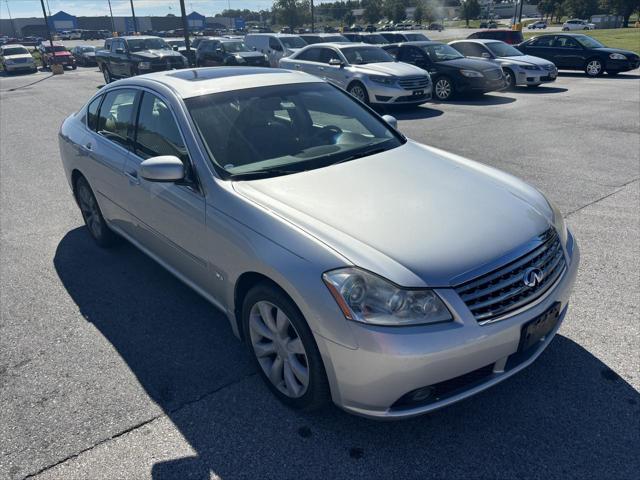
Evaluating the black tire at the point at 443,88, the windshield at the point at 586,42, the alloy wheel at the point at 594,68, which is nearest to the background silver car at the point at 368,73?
the black tire at the point at 443,88

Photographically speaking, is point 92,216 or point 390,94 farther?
point 390,94

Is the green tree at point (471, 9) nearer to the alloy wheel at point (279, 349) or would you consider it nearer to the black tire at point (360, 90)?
the black tire at point (360, 90)

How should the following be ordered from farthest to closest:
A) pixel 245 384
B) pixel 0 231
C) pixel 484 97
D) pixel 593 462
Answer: pixel 484 97, pixel 0 231, pixel 245 384, pixel 593 462

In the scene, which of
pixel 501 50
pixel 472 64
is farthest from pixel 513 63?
pixel 472 64

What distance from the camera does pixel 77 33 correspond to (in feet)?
276

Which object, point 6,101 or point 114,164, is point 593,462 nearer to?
point 114,164

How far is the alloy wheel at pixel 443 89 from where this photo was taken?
1433cm

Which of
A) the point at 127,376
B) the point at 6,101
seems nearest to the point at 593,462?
the point at 127,376

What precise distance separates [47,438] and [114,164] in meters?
2.21

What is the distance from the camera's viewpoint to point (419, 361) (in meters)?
2.26

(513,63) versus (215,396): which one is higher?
(513,63)

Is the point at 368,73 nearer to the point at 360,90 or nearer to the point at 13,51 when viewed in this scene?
the point at 360,90

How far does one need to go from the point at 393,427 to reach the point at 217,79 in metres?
2.72

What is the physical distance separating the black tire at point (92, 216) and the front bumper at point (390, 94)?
8.46 meters
